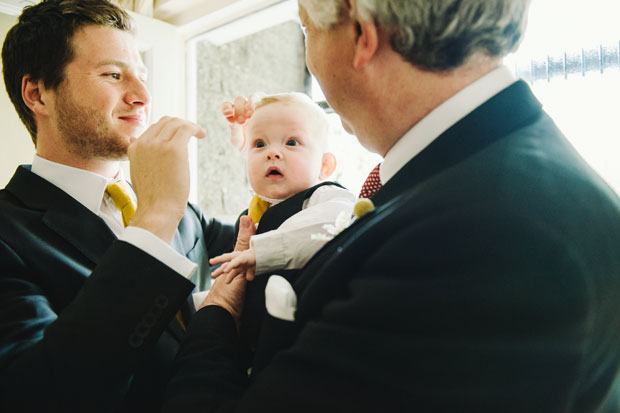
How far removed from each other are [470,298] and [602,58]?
1960 mm

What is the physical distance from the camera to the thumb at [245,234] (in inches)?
50.1

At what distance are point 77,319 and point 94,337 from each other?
53mm

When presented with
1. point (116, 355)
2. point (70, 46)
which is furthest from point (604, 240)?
point (70, 46)

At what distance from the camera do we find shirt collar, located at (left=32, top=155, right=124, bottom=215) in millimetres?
1341

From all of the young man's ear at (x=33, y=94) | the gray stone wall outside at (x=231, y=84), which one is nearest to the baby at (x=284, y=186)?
the young man's ear at (x=33, y=94)

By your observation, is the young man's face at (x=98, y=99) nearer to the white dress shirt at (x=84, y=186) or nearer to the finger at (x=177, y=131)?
the white dress shirt at (x=84, y=186)

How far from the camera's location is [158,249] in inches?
38.2

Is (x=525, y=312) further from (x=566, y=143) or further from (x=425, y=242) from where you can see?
(x=566, y=143)

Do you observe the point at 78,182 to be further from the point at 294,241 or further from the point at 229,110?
the point at 294,241

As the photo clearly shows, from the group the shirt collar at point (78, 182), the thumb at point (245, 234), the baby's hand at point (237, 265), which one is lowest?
the baby's hand at point (237, 265)

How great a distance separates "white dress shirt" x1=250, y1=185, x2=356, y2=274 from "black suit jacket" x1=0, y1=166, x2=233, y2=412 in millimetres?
207

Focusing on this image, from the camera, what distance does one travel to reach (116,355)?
2.89 ft

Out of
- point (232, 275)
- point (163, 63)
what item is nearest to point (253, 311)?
point (232, 275)

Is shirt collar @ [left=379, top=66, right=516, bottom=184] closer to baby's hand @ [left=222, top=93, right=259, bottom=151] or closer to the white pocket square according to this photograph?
the white pocket square
